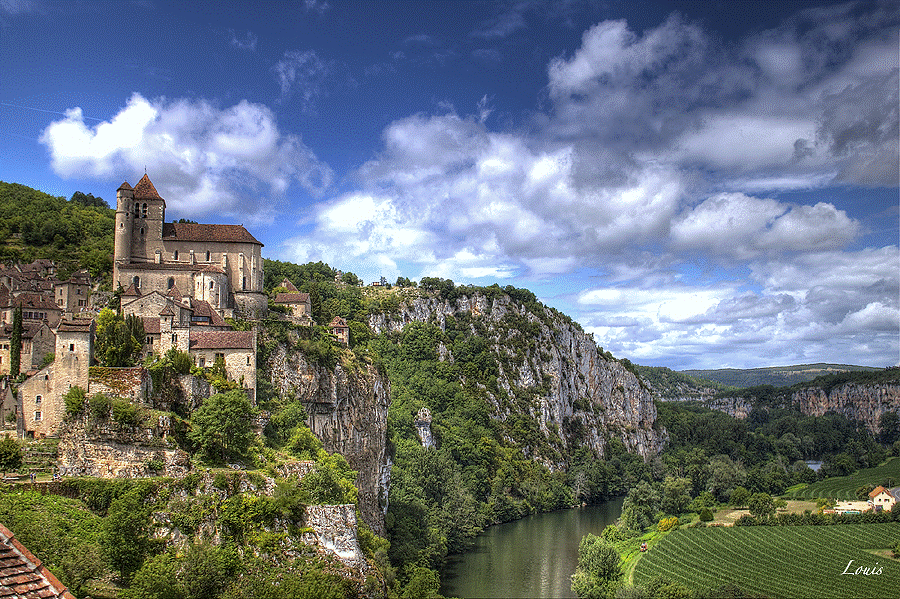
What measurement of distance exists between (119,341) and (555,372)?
121 metres

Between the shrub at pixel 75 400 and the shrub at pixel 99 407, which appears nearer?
the shrub at pixel 99 407

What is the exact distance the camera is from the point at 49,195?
77625 millimetres

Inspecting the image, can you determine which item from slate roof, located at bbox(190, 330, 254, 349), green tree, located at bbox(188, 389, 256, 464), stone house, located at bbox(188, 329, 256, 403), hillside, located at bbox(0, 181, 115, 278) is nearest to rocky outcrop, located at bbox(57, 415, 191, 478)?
green tree, located at bbox(188, 389, 256, 464)

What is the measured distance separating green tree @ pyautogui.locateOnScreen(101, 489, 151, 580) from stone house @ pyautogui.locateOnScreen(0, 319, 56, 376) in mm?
18084

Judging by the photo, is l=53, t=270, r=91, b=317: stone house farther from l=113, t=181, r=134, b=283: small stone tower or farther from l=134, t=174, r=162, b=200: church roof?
l=134, t=174, r=162, b=200: church roof

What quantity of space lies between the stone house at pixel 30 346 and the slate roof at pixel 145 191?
14.7m

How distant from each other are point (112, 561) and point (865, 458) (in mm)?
165604

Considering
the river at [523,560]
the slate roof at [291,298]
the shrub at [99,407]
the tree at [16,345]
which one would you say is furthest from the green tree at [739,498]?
the tree at [16,345]

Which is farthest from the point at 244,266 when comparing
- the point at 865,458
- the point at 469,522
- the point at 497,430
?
the point at 865,458

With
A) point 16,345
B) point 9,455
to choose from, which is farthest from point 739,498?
point 9,455

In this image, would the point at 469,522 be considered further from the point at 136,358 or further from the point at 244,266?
the point at 136,358

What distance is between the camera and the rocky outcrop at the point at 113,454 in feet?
103

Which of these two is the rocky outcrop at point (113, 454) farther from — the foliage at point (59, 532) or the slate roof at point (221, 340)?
the slate roof at point (221, 340)

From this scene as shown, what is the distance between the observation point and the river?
183 feet
